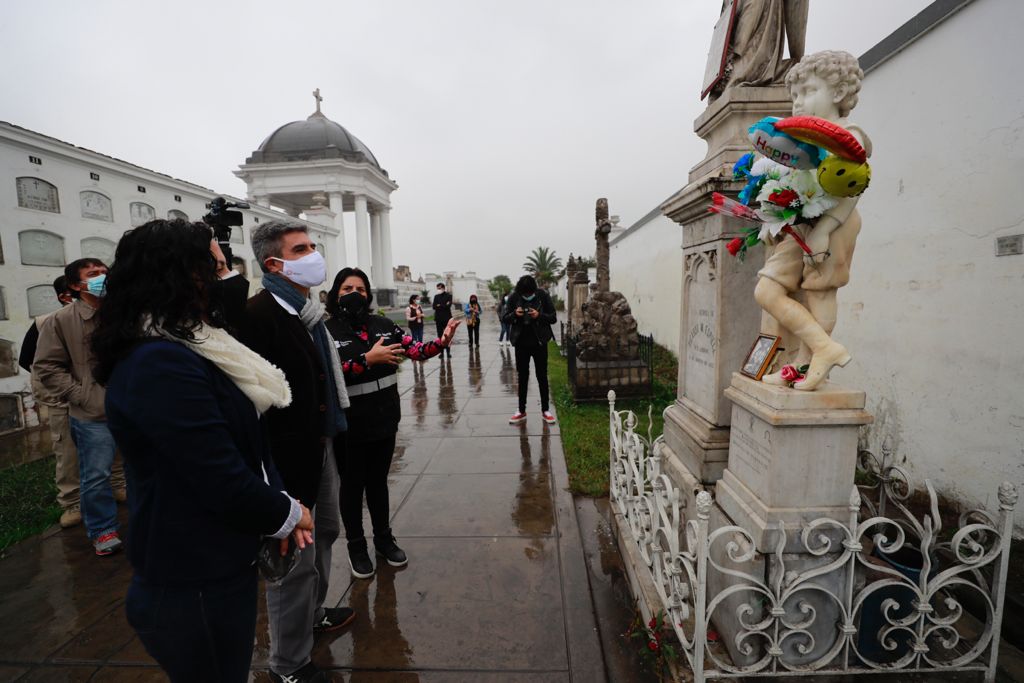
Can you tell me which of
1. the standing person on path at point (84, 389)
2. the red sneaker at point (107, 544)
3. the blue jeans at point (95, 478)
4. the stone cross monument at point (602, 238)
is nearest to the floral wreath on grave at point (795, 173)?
the standing person on path at point (84, 389)

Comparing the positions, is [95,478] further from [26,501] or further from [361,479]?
[361,479]

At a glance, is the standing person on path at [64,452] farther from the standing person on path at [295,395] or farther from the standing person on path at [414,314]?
the standing person on path at [414,314]

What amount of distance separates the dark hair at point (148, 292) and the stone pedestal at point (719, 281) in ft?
8.11

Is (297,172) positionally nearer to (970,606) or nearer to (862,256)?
(862,256)

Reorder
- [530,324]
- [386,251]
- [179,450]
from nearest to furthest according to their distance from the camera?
[179,450] < [530,324] < [386,251]

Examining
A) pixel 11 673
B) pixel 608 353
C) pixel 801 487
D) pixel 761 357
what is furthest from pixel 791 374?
pixel 608 353

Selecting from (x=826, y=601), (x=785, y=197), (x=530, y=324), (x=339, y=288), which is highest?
(x=785, y=197)

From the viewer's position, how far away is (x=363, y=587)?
2.74 m

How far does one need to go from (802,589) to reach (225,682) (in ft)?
7.07

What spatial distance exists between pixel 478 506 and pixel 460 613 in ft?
3.98

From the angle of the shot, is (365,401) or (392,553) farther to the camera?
(392,553)

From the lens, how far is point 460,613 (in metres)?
2.49

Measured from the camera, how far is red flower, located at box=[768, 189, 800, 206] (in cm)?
192

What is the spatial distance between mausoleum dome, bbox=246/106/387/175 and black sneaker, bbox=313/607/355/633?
28.8m
